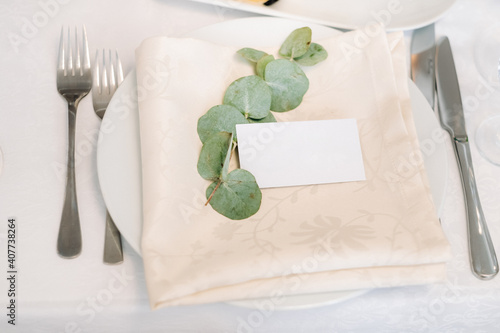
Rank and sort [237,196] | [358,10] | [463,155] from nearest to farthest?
[237,196] → [463,155] → [358,10]

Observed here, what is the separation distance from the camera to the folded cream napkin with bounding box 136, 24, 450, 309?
0.37 meters

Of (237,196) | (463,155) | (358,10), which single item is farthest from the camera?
(358,10)

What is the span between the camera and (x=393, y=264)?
0.38m

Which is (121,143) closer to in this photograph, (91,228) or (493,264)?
(91,228)

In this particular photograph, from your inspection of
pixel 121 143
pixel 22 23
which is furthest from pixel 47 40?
pixel 121 143

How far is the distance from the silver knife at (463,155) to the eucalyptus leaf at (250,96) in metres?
0.24

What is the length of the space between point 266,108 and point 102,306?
264 mm

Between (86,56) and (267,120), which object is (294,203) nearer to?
(267,120)

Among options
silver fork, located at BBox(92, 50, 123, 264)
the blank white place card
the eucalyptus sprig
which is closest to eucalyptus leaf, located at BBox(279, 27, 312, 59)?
the eucalyptus sprig

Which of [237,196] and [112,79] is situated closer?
[237,196]

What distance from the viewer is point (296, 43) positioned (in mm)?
507

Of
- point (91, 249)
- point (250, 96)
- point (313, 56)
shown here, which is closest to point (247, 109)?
point (250, 96)

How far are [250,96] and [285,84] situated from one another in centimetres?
5

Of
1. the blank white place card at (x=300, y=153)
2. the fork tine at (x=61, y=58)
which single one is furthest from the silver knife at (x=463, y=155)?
the fork tine at (x=61, y=58)
